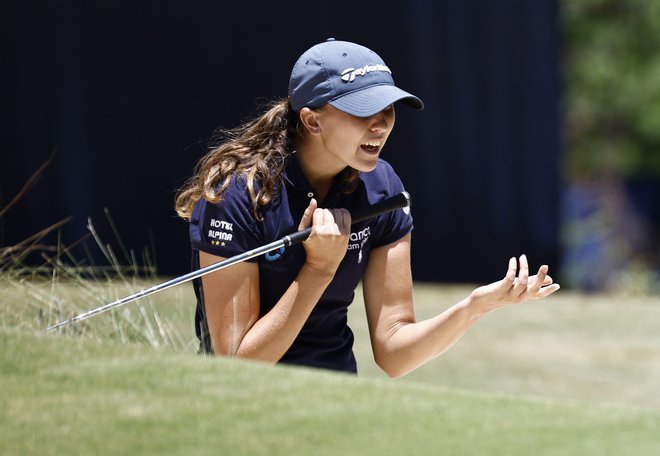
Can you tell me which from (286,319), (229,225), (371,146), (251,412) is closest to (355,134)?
(371,146)

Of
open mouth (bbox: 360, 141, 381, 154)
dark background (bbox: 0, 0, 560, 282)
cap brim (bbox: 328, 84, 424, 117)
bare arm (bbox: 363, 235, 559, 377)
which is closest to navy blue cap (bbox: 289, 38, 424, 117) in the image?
cap brim (bbox: 328, 84, 424, 117)

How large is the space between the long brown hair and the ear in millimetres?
77

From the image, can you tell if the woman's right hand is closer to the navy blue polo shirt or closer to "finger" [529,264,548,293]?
the navy blue polo shirt

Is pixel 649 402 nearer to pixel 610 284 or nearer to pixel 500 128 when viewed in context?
pixel 500 128

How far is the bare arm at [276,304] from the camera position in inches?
123

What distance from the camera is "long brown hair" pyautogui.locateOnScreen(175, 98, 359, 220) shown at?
3.21m

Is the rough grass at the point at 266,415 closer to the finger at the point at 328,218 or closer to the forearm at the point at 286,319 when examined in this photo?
the forearm at the point at 286,319

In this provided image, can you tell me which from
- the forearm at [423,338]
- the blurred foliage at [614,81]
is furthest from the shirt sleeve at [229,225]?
the blurred foliage at [614,81]

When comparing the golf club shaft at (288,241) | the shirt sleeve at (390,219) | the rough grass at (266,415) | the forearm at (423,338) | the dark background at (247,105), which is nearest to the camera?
the rough grass at (266,415)

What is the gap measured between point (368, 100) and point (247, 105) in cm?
532

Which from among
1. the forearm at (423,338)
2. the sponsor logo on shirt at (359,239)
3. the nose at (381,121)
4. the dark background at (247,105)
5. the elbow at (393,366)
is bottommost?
the dark background at (247,105)

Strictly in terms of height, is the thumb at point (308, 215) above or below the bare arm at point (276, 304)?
above

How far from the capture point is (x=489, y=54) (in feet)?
28.8

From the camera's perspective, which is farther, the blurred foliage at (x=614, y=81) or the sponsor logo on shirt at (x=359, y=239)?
the blurred foliage at (x=614, y=81)
